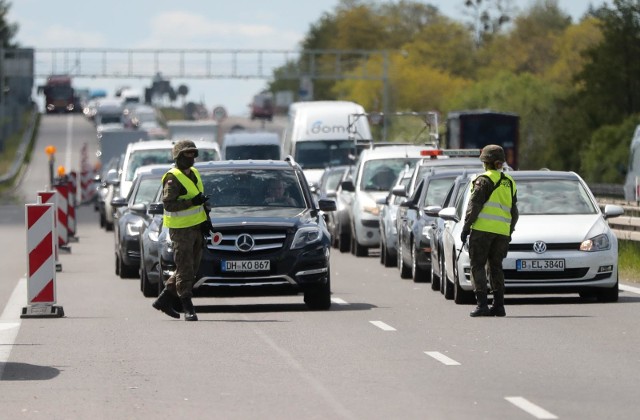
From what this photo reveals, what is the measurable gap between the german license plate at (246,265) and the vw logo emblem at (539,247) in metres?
2.75

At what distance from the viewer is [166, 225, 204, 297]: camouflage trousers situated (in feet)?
63.8

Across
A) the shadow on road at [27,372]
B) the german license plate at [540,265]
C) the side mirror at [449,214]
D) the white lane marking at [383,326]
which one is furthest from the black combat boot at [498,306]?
the shadow on road at [27,372]

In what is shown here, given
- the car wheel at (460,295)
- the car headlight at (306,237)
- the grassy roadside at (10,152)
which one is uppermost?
the car headlight at (306,237)

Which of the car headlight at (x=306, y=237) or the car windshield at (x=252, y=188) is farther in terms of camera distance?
the car windshield at (x=252, y=188)

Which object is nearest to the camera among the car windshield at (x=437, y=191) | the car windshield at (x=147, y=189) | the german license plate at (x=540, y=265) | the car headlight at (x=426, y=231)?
the german license plate at (x=540, y=265)

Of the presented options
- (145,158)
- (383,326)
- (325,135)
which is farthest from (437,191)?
(325,135)

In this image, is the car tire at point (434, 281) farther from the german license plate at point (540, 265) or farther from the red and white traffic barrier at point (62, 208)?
the red and white traffic barrier at point (62, 208)

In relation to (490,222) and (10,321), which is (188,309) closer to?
(10,321)

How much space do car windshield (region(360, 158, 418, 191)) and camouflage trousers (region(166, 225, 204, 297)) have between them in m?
15.4

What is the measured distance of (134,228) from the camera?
1067 inches

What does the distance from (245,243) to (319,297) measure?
0.98 m

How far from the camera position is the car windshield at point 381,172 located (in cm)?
3494

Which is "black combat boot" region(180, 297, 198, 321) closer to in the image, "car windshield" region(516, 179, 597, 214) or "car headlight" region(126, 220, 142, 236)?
"car windshield" region(516, 179, 597, 214)

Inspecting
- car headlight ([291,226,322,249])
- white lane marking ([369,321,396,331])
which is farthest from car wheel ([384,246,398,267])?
white lane marking ([369,321,396,331])
